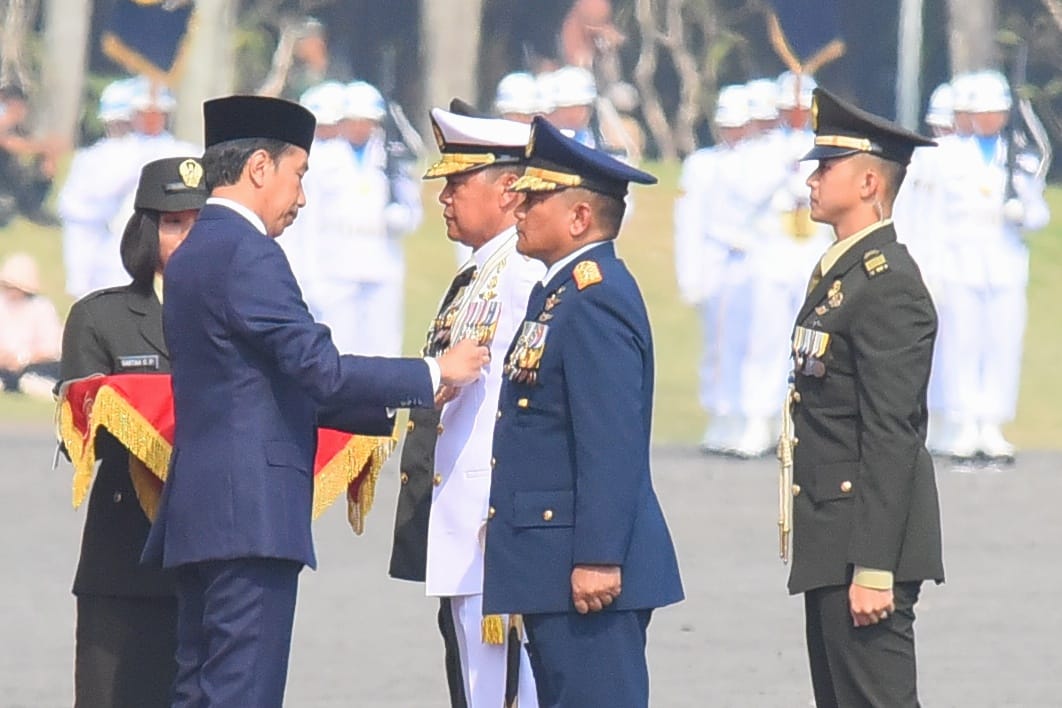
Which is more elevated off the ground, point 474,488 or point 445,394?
point 445,394

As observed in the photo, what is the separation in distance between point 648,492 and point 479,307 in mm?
907

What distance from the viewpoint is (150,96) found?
13.7 meters

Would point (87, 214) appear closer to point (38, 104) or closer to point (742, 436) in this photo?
point (38, 104)

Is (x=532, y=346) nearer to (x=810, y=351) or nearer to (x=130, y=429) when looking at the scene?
(x=810, y=351)

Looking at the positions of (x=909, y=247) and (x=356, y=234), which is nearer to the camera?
(x=909, y=247)

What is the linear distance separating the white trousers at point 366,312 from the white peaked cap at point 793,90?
2771 millimetres

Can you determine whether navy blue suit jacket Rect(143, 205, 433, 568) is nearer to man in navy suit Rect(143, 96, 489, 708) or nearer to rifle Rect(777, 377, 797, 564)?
man in navy suit Rect(143, 96, 489, 708)

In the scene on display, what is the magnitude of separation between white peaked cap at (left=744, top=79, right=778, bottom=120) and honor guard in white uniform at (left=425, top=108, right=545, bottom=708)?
329 inches

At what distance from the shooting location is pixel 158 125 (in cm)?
1367

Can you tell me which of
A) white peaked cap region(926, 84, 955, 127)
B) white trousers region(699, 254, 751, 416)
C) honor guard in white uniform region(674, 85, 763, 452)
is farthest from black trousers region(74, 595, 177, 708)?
white peaked cap region(926, 84, 955, 127)

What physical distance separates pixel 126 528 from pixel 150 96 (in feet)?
30.3

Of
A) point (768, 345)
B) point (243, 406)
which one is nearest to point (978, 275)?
point (768, 345)

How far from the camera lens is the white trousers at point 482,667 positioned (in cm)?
498

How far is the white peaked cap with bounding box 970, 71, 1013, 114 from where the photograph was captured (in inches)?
521
